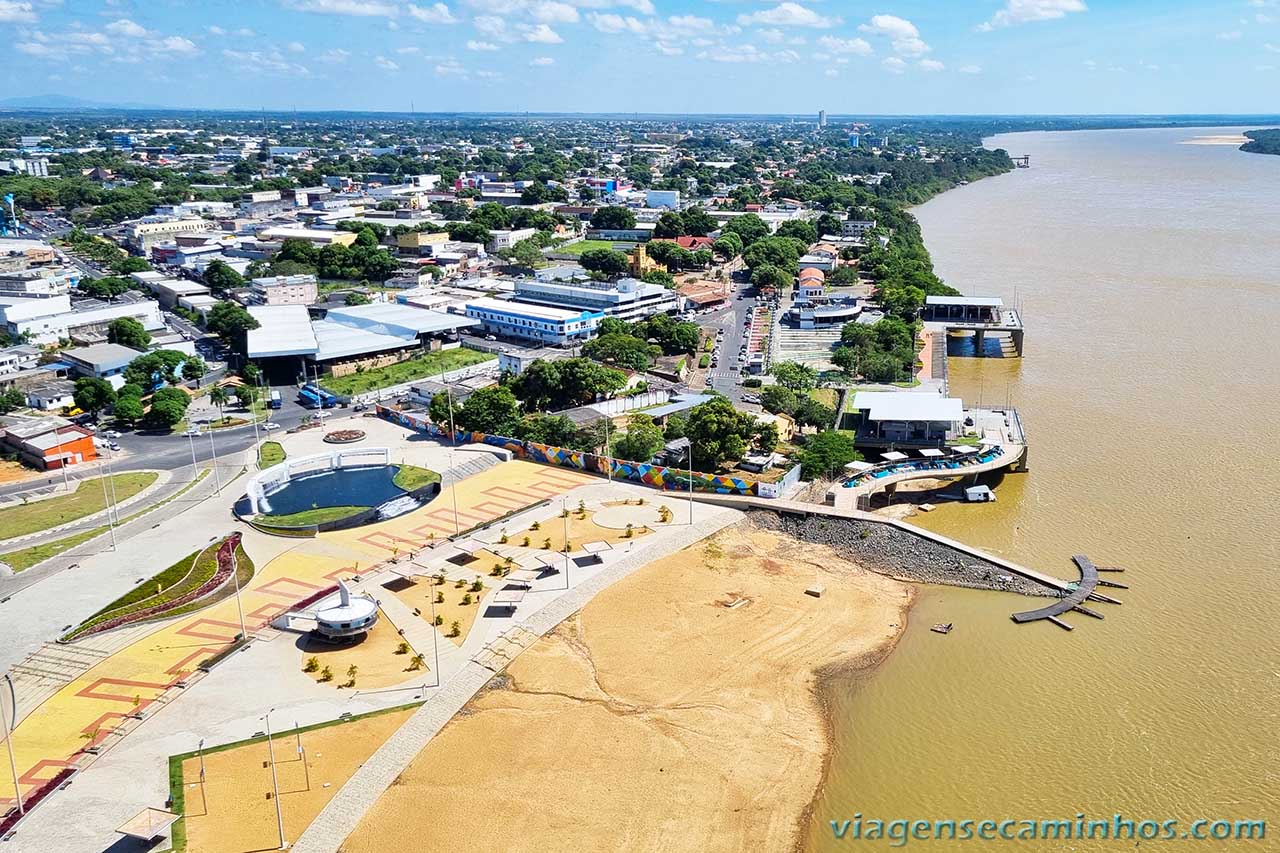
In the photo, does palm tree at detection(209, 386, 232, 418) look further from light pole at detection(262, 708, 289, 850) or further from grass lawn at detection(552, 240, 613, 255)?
grass lawn at detection(552, 240, 613, 255)

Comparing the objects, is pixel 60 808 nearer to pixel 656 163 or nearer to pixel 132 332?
pixel 132 332

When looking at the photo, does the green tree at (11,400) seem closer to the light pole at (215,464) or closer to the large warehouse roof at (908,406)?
the light pole at (215,464)

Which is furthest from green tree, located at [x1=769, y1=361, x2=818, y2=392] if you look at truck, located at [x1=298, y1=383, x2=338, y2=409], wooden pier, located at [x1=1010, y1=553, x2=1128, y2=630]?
truck, located at [x1=298, y1=383, x2=338, y2=409]

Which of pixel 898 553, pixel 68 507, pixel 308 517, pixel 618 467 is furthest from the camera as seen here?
pixel 618 467

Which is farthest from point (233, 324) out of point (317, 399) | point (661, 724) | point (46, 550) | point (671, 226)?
point (671, 226)

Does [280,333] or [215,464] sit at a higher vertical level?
[280,333]

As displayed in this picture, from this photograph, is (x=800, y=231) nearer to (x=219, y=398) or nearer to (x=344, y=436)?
(x=344, y=436)

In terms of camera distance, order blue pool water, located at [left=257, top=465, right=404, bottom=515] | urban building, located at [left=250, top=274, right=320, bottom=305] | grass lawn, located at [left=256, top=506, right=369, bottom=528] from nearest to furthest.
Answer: grass lawn, located at [left=256, top=506, right=369, bottom=528]
blue pool water, located at [left=257, top=465, right=404, bottom=515]
urban building, located at [left=250, top=274, right=320, bottom=305]
